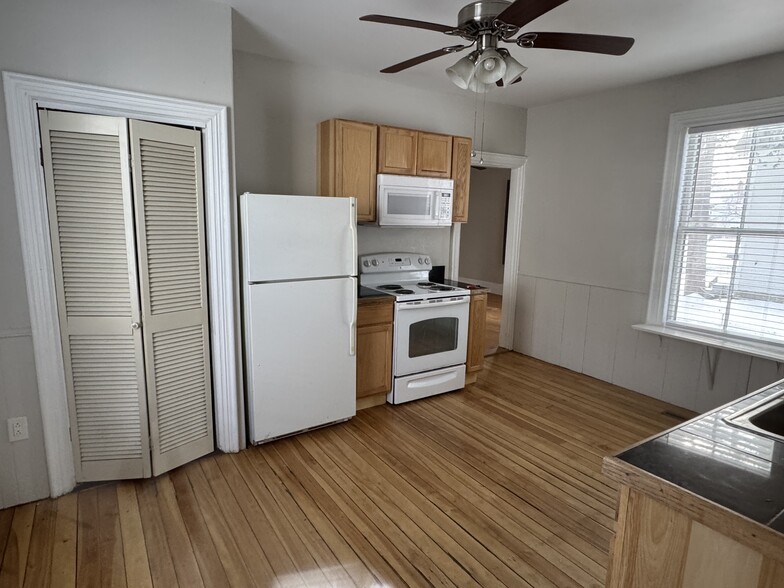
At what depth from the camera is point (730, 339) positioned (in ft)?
10.8

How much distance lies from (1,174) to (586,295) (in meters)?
4.22

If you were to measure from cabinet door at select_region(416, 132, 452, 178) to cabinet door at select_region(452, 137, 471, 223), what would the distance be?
0.07 m

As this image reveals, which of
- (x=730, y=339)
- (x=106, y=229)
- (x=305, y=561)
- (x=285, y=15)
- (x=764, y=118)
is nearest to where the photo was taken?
(x=305, y=561)

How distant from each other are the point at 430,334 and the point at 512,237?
188 cm

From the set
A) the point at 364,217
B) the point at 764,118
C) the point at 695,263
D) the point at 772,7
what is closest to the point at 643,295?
the point at 695,263

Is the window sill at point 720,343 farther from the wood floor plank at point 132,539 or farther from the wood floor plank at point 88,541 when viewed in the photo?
the wood floor plank at point 88,541

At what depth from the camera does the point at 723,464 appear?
107cm

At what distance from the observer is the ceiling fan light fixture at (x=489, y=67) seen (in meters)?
2.06

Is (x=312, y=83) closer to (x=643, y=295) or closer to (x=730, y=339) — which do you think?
(x=643, y=295)

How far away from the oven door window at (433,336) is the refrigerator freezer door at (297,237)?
31.5 inches

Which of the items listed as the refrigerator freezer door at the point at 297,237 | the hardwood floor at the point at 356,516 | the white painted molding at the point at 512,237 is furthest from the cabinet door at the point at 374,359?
the white painted molding at the point at 512,237

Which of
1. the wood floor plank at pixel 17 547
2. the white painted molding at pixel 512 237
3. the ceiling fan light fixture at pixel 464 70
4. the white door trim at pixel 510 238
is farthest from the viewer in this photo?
the white painted molding at pixel 512 237

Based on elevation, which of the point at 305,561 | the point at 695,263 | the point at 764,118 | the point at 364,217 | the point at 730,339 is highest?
the point at 764,118

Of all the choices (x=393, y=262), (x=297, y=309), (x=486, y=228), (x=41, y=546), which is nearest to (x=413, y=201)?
(x=393, y=262)
